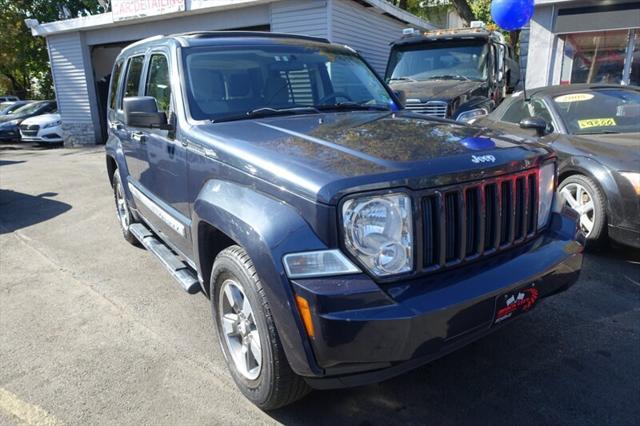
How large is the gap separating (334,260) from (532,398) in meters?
1.47

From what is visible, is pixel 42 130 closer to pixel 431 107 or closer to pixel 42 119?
pixel 42 119

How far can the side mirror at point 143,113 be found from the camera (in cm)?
309

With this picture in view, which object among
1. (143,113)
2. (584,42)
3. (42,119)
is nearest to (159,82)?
(143,113)

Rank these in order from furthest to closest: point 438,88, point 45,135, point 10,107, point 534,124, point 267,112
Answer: point 10,107 → point 45,135 → point 438,88 → point 534,124 → point 267,112

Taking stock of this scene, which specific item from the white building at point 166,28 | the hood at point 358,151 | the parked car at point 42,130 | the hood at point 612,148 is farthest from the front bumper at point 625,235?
the parked car at point 42,130

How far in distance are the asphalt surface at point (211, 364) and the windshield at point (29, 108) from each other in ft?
56.8

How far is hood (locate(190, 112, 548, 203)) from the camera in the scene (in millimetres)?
2049

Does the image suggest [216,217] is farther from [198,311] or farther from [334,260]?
[198,311]

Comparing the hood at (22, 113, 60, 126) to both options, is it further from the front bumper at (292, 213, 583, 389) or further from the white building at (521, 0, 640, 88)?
the front bumper at (292, 213, 583, 389)

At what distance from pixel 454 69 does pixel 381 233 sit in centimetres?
659

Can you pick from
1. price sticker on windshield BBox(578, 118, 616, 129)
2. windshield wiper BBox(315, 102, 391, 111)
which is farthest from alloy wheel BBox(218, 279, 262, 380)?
price sticker on windshield BBox(578, 118, 616, 129)

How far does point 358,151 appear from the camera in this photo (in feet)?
7.61

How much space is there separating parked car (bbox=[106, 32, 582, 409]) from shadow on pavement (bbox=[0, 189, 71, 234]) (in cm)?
417

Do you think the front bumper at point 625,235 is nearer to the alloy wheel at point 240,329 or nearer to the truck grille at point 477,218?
the truck grille at point 477,218
